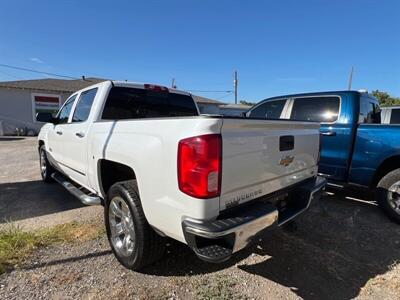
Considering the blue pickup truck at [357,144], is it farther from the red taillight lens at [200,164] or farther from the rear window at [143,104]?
the red taillight lens at [200,164]

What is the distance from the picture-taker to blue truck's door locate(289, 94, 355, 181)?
4660 mm

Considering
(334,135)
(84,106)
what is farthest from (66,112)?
(334,135)

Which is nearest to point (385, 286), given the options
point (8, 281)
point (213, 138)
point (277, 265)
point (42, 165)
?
point (277, 265)

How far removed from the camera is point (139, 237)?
2625 millimetres

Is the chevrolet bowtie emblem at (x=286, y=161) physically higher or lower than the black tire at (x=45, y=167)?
higher

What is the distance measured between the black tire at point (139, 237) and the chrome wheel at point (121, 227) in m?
0.07

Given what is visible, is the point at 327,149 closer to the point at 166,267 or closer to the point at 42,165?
the point at 166,267

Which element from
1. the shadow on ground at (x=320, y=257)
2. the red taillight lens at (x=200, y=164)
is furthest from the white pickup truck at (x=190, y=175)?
the shadow on ground at (x=320, y=257)

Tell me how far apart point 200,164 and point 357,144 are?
3.60 metres

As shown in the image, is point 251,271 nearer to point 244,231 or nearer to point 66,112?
point 244,231

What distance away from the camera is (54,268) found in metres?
2.96

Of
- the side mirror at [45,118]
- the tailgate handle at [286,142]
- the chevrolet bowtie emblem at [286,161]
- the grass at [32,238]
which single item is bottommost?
the grass at [32,238]

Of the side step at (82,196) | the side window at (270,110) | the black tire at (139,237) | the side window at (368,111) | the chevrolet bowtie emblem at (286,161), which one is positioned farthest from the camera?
the side window at (270,110)

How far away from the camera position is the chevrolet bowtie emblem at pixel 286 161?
2.74 metres
